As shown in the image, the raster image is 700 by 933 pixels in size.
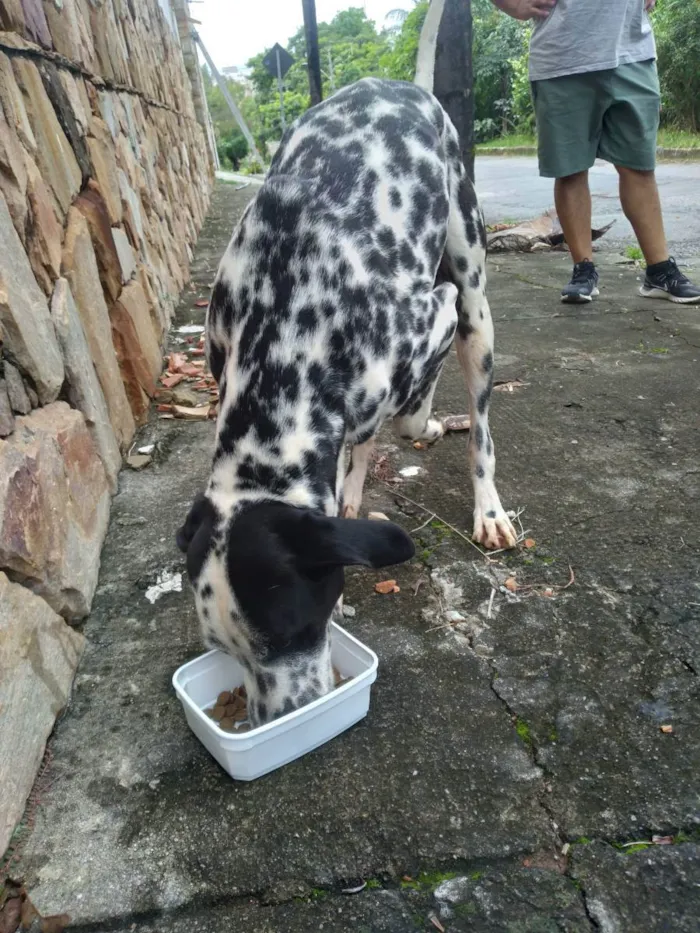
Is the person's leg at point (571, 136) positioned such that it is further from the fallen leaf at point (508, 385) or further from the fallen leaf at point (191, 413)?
the fallen leaf at point (191, 413)

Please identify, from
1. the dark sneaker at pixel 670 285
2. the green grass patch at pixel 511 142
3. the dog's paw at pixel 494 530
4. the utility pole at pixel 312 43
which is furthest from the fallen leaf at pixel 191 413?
the green grass patch at pixel 511 142

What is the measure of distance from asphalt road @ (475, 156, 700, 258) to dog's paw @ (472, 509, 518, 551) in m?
4.68

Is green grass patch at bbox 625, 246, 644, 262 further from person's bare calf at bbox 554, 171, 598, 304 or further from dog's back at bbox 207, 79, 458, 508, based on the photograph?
dog's back at bbox 207, 79, 458, 508

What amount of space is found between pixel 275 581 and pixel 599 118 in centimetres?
418

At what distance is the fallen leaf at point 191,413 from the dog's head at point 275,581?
188cm

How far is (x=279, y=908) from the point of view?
149 centimetres

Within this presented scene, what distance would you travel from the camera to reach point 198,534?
176cm

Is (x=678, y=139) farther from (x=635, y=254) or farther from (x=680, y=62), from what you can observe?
(x=635, y=254)

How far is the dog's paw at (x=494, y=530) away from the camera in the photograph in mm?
2590

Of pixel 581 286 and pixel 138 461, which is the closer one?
pixel 138 461

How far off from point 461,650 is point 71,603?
1.17 m

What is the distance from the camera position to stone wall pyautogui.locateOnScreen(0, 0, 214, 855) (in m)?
1.84

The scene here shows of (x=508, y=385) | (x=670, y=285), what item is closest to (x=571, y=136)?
(x=670, y=285)

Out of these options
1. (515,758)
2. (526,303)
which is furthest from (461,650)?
(526,303)
